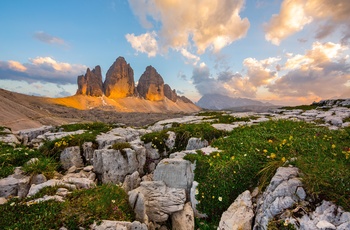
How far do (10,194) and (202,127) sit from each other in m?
11.6

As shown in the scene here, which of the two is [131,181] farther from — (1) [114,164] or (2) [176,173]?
(2) [176,173]

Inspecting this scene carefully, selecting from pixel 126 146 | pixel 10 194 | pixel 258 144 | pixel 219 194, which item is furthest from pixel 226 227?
pixel 10 194

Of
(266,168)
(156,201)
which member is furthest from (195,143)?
(266,168)

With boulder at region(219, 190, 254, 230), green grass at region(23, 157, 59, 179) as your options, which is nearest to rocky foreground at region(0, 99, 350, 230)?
boulder at region(219, 190, 254, 230)

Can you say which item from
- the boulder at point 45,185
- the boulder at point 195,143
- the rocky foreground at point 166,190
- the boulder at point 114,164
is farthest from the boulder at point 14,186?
the boulder at point 195,143

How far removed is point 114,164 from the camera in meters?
11.5

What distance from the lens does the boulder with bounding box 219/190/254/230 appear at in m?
6.43

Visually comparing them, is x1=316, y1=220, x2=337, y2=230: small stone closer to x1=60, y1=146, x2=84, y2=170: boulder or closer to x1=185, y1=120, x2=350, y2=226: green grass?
x1=185, y1=120, x2=350, y2=226: green grass

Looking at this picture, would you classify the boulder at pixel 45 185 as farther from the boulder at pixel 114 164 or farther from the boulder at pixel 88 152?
the boulder at pixel 88 152

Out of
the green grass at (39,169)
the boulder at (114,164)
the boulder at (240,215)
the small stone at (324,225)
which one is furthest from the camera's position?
the boulder at (114,164)

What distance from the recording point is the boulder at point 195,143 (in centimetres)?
1355

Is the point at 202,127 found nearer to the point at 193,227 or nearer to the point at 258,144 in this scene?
the point at 258,144

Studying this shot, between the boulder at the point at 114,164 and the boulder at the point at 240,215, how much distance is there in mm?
6542

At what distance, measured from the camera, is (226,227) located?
6613 millimetres
